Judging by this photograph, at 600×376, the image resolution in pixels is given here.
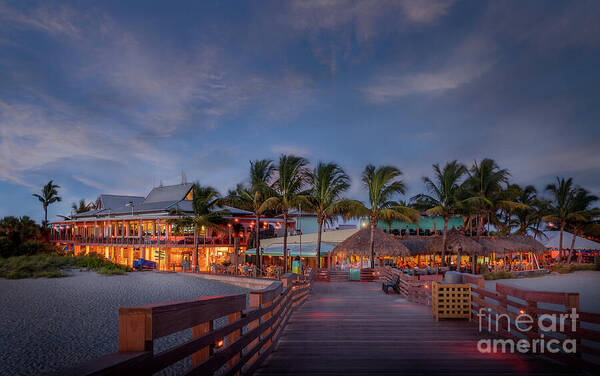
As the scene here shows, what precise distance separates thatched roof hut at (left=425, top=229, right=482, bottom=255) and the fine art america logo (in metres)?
24.7

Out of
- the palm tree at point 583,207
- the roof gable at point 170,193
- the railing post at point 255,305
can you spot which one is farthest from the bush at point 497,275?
the roof gable at point 170,193

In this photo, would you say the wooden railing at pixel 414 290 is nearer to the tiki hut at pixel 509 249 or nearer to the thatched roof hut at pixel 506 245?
the tiki hut at pixel 509 249

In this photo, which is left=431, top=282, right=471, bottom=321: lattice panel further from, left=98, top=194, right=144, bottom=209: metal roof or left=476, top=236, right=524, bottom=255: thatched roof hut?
left=98, top=194, right=144, bottom=209: metal roof

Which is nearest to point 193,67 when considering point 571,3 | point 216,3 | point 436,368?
point 216,3

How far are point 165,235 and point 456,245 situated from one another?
91.2 feet

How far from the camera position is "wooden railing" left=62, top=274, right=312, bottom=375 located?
2.07 meters

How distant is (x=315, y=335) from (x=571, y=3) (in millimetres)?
20025

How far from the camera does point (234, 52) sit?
33.6m

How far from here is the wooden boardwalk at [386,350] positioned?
537 centimetres

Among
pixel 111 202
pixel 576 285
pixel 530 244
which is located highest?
pixel 111 202

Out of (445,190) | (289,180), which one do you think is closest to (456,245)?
(445,190)

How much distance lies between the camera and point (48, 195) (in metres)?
72.0

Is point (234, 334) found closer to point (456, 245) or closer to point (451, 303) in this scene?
point (451, 303)

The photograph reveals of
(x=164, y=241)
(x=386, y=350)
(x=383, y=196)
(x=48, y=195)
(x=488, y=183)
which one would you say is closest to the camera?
(x=386, y=350)
